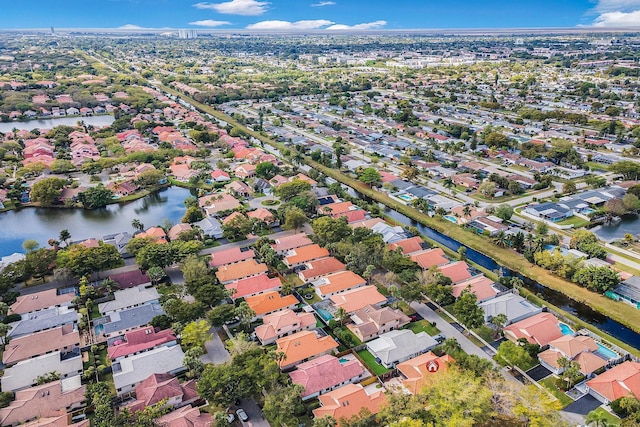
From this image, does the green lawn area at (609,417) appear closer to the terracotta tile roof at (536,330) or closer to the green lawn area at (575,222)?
the terracotta tile roof at (536,330)

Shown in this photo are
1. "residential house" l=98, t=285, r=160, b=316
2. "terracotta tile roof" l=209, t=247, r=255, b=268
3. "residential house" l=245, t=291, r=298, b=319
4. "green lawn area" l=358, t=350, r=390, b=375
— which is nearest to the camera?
"green lawn area" l=358, t=350, r=390, b=375

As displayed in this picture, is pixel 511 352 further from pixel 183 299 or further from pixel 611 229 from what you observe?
pixel 611 229

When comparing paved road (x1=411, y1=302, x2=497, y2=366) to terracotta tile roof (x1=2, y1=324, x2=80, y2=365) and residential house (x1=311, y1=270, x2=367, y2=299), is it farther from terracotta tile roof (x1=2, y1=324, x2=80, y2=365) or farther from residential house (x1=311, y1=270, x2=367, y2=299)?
terracotta tile roof (x1=2, y1=324, x2=80, y2=365)

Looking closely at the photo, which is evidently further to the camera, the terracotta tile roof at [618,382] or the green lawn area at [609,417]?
the terracotta tile roof at [618,382]

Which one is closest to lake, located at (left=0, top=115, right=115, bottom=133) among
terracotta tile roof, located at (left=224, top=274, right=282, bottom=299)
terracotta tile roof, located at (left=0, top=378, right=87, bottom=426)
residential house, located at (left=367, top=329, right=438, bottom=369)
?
terracotta tile roof, located at (left=224, top=274, right=282, bottom=299)

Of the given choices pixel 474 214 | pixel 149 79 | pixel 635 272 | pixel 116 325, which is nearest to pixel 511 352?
pixel 635 272

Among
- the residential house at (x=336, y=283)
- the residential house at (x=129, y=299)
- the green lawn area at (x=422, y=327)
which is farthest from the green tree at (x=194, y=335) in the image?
the green lawn area at (x=422, y=327)

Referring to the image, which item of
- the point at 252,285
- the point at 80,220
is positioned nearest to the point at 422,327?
the point at 252,285
